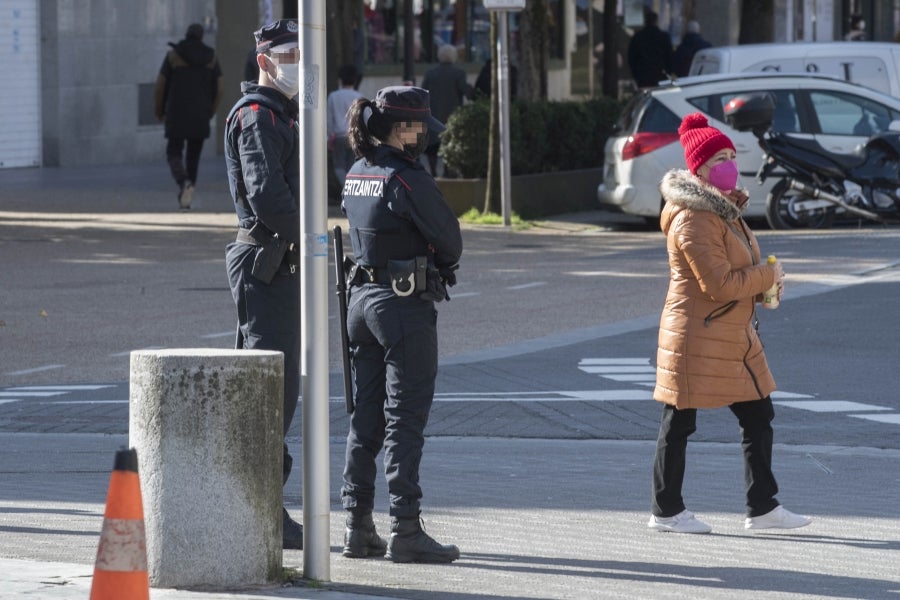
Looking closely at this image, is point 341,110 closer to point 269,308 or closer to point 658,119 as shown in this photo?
point 658,119

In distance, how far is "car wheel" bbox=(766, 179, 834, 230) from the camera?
19.2 meters

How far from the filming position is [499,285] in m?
15.3

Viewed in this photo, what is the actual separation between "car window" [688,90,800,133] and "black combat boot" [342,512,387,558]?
1382 centimetres

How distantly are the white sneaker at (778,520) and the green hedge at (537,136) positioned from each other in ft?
43.5

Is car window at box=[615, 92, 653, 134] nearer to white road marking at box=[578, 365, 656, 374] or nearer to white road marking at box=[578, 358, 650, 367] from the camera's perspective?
white road marking at box=[578, 358, 650, 367]

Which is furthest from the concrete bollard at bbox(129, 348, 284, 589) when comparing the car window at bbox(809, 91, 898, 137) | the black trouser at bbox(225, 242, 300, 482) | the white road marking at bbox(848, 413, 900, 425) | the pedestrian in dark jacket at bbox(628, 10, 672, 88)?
the pedestrian in dark jacket at bbox(628, 10, 672, 88)

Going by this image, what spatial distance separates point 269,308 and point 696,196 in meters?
1.69

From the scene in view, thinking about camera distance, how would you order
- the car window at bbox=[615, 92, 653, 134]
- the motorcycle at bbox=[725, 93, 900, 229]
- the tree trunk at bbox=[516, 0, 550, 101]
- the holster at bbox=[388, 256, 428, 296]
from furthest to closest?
the tree trunk at bbox=[516, 0, 550, 101] → the car window at bbox=[615, 92, 653, 134] → the motorcycle at bbox=[725, 93, 900, 229] → the holster at bbox=[388, 256, 428, 296]

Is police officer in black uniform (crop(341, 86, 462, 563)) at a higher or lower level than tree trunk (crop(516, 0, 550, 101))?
lower

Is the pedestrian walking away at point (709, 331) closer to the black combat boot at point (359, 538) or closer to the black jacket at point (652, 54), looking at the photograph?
the black combat boot at point (359, 538)

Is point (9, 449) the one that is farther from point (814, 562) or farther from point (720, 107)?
point (720, 107)

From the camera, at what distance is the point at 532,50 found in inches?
922

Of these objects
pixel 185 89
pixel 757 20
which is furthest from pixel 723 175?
pixel 757 20

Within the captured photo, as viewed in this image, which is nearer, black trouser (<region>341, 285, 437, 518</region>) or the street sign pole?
black trouser (<region>341, 285, 437, 518</region>)
